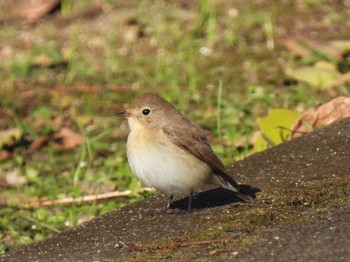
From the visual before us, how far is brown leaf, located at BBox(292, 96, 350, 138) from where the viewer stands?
7.02 m

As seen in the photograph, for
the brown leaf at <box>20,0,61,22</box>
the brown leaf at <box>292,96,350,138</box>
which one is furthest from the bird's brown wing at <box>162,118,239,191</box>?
the brown leaf at <box>20,0,61,22</box>

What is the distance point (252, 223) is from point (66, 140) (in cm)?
371

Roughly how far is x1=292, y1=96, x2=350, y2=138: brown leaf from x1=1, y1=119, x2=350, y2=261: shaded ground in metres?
0.63

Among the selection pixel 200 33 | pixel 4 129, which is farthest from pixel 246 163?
pixel 200 33

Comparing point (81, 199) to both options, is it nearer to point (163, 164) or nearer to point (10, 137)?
point (10, 137)

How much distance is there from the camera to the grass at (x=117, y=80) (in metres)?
7.54

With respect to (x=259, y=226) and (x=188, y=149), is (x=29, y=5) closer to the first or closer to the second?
(x=188, y=149)

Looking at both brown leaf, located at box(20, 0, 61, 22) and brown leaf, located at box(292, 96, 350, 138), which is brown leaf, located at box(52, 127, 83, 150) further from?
brown leaf, located at box(20, 0, 61, 22)

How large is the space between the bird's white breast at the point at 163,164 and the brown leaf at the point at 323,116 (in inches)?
65.5

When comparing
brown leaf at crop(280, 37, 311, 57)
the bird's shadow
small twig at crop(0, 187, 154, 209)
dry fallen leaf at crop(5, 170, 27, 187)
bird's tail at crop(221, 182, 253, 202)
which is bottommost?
small twig at crop(0, 187, 154, 209)

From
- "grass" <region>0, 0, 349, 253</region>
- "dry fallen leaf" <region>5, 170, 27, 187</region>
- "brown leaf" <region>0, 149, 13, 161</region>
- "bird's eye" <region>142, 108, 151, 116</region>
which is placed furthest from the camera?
"brown leaf" <region>0, 149, 13, 161</region>

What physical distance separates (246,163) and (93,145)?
210 centimetres

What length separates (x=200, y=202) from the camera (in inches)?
227

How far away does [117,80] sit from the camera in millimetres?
9477
